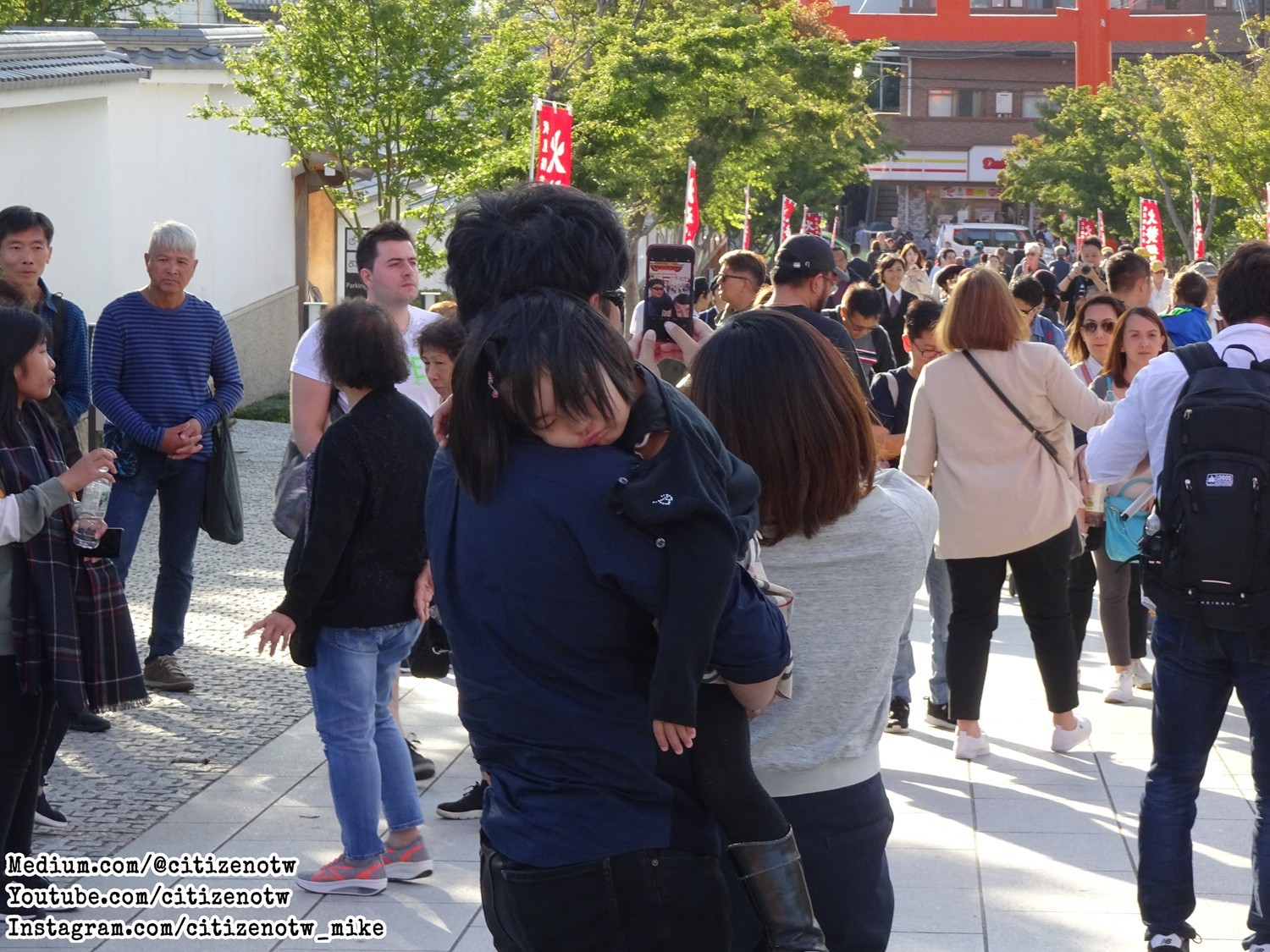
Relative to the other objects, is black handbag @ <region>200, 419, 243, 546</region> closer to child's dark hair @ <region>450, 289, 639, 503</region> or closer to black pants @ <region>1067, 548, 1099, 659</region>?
black pants @ <region>1067, 548, 1099, 659</region>

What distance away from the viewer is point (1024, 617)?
6.06 meters

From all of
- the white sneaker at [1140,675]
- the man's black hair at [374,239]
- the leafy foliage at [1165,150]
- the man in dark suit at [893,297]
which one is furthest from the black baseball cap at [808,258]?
the leafy foliage at [1165,150]

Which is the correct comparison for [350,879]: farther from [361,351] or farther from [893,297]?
[893,297]

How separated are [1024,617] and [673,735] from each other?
408 centimetres

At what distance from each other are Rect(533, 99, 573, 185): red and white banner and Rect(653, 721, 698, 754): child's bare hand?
23.4 feet

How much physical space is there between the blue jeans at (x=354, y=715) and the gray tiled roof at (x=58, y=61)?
8425mm

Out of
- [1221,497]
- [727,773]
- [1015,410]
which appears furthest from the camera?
[1015,410]

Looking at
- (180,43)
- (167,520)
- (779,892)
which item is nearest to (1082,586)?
(167,520)

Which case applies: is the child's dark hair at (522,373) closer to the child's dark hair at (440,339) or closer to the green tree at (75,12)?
the child's dark hair at (440,339)

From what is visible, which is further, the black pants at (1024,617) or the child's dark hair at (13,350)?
the black pants at (1024,617)

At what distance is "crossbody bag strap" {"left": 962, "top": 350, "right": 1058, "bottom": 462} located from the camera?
5.80m

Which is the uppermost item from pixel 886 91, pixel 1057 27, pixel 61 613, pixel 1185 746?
pixel 1057 27

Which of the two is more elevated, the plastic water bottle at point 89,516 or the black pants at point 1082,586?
the plastic water bottle at point 89,516

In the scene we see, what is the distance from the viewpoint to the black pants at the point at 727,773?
7.72ft
